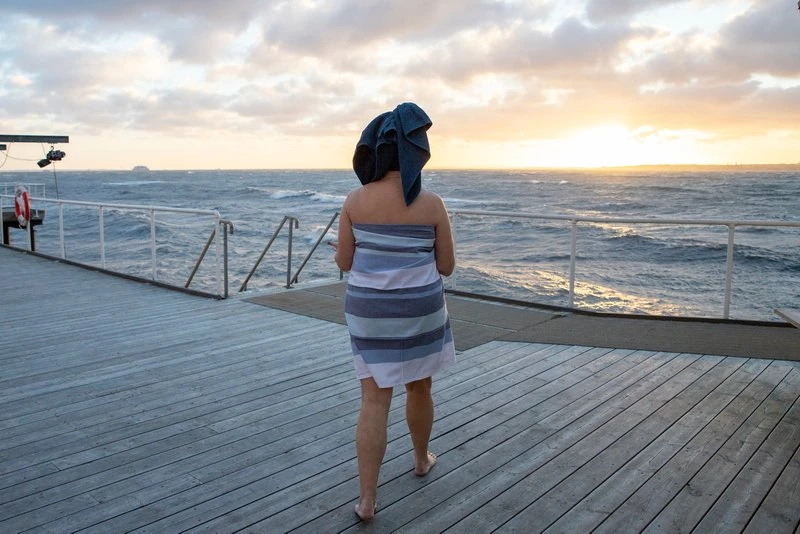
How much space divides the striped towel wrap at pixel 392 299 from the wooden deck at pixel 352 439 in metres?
0.52

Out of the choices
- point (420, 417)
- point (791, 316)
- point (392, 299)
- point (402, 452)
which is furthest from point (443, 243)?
point (791, 316)

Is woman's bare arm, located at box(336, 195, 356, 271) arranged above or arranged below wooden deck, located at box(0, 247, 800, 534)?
above

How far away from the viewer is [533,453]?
2584 mm

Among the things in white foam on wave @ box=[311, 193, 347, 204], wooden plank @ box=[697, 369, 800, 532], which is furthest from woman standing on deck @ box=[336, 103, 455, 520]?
white foam on wave @ box=[311, 193, 347, 204]

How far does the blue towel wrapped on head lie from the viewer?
194cm

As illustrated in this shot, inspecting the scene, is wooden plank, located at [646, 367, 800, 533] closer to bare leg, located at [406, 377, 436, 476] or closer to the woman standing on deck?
bare leg, located at [406, 377, 436, 476]

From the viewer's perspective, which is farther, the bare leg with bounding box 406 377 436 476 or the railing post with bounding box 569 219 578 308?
the railing post with bounding box 569 219 578 308

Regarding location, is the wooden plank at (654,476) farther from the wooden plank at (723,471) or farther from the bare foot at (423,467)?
the bare foot at (423,467)

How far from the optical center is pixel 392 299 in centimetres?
200

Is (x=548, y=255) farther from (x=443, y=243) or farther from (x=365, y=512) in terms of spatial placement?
(x=365, y=512)

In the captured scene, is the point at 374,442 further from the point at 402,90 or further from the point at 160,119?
the point at 160,119

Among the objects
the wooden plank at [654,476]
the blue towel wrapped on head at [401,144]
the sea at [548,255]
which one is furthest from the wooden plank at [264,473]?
the sea at [548,255]

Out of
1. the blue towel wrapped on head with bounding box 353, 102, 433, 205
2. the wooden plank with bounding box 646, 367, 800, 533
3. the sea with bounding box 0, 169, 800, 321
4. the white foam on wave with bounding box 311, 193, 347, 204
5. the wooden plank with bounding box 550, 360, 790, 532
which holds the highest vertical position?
the blue towel wrapped on head with bounding box 353, 102, 433, 205

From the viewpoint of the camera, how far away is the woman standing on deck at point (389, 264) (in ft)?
6.46
